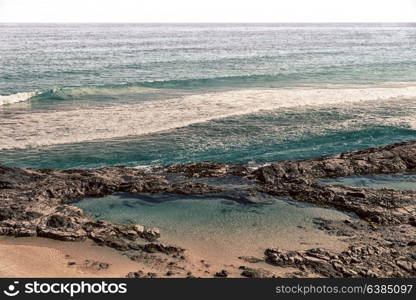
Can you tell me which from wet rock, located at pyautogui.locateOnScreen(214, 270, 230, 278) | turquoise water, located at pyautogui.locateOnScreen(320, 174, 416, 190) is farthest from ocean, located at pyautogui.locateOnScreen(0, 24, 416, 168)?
wet rock, located at pyautogui.locateOnScreen(214, 270, 230, 278)

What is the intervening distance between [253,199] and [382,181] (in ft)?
15.0

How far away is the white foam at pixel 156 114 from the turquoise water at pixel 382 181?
10.3 m

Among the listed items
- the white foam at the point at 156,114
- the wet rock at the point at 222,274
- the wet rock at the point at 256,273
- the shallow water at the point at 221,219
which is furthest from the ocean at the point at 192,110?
the wet rock at the point at 222,274

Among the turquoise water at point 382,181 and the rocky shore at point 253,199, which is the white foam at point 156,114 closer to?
the rocky shore at point 253,199

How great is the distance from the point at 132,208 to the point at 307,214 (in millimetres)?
4932

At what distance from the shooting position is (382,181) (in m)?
13.4

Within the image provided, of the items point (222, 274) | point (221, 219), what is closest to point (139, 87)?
point (221, 219)

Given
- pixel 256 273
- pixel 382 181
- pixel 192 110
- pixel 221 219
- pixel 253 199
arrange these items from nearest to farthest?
pixel 256 273 → pixel 221 219 → pixel 253 199 → pixel 382 181 → pixel 192 110

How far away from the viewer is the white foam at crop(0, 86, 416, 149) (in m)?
19.8

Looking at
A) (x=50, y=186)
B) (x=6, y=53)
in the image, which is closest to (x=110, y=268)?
(x=50, y=186)

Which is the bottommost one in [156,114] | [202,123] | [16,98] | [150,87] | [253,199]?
[253,199]

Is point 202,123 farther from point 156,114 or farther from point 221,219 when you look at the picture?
point 221,219

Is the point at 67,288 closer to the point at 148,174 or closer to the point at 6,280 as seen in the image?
the point at 6,280

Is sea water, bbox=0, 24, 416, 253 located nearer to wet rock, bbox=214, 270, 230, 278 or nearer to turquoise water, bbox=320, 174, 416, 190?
wet rock, bbox=214, 270, 230, 278
